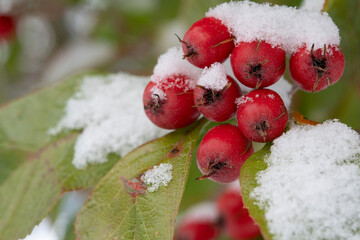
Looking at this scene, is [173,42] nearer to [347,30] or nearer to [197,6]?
[197,6]

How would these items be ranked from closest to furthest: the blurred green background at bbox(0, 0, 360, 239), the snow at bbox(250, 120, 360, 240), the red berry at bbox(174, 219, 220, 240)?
1. the snow at bbox(250, 120, 360, 240)
2. the blurred green background at bbox(0, 0, 360, 239)
3. the red berry at bbox(174, 219, 220, 240)

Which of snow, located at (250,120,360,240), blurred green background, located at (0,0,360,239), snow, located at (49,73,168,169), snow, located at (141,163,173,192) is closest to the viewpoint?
snow, located at (250,120,360,240)

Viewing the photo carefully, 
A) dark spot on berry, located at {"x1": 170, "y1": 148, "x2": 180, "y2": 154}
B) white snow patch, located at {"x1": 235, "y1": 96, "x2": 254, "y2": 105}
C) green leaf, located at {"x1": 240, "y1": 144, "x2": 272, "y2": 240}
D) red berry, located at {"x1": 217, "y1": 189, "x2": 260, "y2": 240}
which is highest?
white snow patch, located at {"x1": 235, "y1": 96, "x2": 254, "y2": 105}

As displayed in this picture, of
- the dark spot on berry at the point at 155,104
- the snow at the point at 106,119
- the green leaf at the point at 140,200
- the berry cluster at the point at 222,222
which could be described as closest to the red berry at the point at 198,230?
the berry cluster at the point at 222,222

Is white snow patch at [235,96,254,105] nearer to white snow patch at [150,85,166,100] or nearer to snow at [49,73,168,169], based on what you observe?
white snow patch at [150,85,166,100]

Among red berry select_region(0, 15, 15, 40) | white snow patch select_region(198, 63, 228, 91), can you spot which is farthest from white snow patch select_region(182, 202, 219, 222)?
red berry select_region(0, 15, 15, 40)

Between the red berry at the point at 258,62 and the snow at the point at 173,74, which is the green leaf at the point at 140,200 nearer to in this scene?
the snow at the point at 173,74
